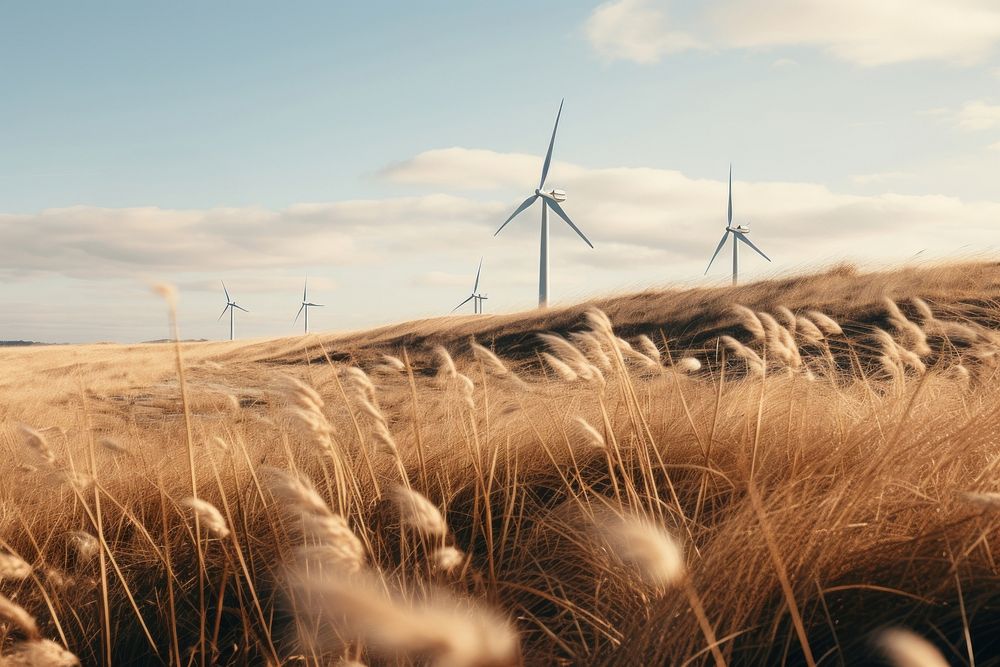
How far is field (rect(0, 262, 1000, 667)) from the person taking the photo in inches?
72.9

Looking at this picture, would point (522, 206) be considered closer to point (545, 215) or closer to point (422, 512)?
point (545, 215)

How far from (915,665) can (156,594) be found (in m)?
2.82

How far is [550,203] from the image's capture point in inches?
992

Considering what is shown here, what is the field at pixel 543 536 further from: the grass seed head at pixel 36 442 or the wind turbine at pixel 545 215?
the wind turbine at pixel 545 215

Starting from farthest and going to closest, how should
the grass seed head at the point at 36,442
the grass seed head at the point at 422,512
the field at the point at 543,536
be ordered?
the grass seed head at the point at 36,442
the field at the point at 543,536
the grass seed head at the point at 422,512

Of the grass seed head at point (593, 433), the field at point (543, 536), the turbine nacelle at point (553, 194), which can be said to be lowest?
the field at point (543, 536)

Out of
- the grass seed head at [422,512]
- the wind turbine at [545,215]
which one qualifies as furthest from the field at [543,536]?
the wind turbine at [545,215]

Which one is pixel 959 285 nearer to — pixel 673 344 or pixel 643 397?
pixel 673 344

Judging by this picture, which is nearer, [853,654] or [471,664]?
[471,664]

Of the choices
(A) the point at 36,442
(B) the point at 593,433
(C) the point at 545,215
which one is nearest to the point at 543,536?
(B) the point at 593,433

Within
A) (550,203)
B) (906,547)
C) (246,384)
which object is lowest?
(246,384)

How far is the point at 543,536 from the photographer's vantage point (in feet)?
10.3

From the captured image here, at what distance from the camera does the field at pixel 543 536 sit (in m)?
1.85

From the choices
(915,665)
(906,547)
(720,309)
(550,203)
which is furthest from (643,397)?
(550,203)
